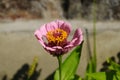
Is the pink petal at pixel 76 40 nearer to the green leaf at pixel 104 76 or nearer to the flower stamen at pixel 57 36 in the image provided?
the flower stamen at pixel 57 36

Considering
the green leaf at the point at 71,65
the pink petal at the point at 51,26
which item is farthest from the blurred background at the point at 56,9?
the pink petal at the point at 51,26

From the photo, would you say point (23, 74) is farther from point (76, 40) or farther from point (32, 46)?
point (76, 40)

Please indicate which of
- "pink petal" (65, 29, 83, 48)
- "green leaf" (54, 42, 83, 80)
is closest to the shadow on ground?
"green leaf" (54, 42, 83, 80)

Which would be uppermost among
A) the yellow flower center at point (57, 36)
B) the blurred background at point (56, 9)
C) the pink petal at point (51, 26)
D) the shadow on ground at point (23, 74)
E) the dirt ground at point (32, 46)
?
the pink petal at point (51, 26)

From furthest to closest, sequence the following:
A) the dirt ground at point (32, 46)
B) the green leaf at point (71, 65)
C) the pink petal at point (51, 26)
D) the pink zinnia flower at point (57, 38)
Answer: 1. the dirt ground at point (32, 46)
2. the green leaf at point (71, 65)
3. the pink petal at point (51, 26)
4. the pink zinnia flower at point (57, 38)

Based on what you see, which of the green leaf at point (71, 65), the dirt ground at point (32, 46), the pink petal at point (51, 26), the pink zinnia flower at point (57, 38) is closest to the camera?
the pink zinnia flower at point (57, 38)

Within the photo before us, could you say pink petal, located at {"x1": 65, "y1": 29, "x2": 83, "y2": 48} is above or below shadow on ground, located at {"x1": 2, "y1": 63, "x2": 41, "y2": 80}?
above

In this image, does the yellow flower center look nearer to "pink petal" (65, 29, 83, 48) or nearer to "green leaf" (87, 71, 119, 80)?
"pink petal" (65, 29, 83, 48)

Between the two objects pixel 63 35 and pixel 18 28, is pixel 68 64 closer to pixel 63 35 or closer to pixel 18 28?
pixel 63 35
